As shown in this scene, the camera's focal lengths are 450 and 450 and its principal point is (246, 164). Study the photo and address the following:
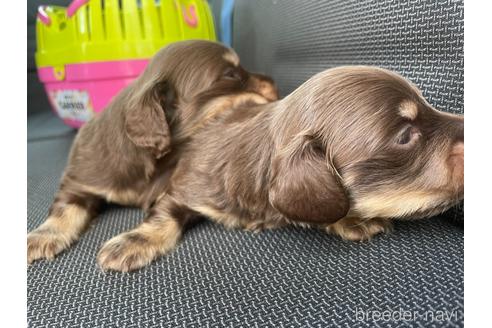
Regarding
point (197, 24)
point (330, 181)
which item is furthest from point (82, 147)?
point (197, 24)

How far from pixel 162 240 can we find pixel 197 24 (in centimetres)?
263

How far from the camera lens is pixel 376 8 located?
208cm

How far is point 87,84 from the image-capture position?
3908 millimetres

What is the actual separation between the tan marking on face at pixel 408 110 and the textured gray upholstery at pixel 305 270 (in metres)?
0.23

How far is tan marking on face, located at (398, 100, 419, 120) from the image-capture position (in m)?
1.50

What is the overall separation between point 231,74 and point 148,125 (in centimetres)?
60

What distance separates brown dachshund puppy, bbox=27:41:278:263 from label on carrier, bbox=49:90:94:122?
171cm

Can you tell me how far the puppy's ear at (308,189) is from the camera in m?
1.48

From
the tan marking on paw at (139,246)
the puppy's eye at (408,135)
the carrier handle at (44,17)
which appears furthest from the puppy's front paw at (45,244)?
the carrier handle at (44,17)

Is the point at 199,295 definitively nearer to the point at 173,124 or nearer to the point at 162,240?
the point at 162,240

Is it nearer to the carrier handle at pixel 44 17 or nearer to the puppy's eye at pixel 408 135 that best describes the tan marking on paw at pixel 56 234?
the puppy's eye at pixel 408 135

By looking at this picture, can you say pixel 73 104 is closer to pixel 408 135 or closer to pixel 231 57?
pixel 231 57

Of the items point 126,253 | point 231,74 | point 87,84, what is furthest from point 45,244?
point 87,84

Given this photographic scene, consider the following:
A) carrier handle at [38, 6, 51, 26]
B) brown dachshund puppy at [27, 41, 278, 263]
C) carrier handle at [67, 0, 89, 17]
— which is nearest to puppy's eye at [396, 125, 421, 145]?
brown dachshund puppy at [27, 41, 278, 263]
